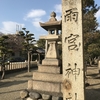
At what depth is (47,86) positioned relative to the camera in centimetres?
533

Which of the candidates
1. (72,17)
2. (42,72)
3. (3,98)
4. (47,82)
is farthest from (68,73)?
(3,98)

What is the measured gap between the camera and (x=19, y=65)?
690 inches

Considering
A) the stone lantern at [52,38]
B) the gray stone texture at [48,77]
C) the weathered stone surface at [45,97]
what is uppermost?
the stone lantern at [52,38]

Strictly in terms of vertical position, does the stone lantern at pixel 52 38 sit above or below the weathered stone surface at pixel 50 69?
above

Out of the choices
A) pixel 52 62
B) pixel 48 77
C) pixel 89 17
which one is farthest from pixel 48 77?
pixel 89 17

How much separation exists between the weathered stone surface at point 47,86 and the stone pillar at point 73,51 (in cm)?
177

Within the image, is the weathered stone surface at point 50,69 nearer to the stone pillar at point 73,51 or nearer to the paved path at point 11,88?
the paved path at point 11,88

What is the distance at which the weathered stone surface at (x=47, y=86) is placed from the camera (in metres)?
5.14

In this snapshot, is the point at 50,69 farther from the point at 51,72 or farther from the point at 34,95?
the point at 34,95

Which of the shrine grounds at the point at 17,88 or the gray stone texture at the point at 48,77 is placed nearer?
the gray stone texture at the point at 48,77

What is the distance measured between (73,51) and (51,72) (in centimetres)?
256

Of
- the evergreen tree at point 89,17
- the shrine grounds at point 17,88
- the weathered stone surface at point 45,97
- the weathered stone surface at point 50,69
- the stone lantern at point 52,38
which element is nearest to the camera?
the weathered stone surface at point 45,97

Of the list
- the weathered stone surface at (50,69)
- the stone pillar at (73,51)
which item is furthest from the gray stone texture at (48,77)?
the stone pillar at (73,51)

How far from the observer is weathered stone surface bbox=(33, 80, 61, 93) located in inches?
203
